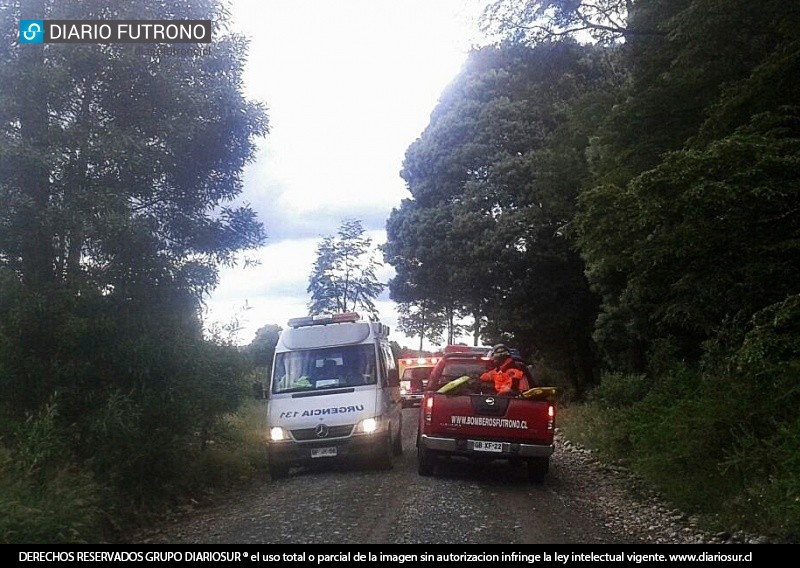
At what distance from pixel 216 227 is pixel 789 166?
8.04 meters

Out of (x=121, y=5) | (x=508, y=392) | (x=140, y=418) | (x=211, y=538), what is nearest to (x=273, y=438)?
(x=140, y=418)

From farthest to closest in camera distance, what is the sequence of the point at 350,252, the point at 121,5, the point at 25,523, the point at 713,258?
1. the point at 350,252
2. the point at 121,5
3. the point at 713,258
4. the point at 25,523

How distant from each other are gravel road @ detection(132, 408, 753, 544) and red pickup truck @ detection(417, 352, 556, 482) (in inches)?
19.0

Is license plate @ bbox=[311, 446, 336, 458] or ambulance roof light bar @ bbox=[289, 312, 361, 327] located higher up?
ambulance roof light bar @ bbox=[289, 312, 361, 327]

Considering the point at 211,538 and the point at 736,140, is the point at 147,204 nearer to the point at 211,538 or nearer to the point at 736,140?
the point at 211,538

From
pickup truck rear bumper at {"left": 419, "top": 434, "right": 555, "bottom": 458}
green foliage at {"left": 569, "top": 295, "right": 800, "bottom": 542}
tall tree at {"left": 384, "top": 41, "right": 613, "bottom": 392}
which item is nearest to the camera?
green foliage at {"left": 569, "top": 295, "right": 800, "bottom": 542}

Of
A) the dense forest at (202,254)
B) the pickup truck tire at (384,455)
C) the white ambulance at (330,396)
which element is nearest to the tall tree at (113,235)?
the dense forest at (202,254)

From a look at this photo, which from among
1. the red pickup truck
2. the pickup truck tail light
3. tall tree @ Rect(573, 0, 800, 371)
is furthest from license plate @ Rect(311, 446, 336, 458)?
tall tree @ Rect(573, 0, 800, 371)

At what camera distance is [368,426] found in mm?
12742

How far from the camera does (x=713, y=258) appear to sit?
10.1 m

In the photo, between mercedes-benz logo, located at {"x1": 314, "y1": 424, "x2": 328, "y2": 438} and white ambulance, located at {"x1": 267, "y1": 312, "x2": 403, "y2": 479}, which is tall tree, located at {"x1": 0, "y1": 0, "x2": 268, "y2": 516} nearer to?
white ambulance, located at {"x1": 267, "y1": 312, "x2": 403, "y2": 479}

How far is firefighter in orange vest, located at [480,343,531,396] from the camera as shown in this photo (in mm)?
12703

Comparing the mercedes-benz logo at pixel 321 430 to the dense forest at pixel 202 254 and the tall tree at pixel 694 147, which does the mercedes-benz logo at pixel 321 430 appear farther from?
the tall tree at pixel 694 147

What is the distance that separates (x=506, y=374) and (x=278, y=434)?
157 inches
